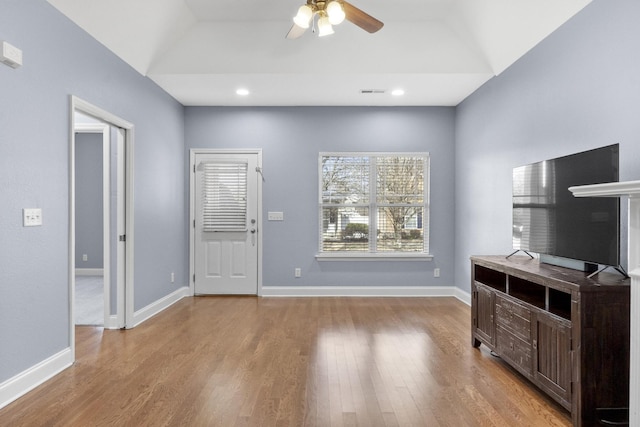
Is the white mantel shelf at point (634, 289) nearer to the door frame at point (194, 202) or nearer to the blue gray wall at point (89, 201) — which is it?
the door frame at point (194, 202)

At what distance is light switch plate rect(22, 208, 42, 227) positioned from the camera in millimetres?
2516

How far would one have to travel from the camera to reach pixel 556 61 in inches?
122

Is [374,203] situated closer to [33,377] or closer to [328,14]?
[328,14]

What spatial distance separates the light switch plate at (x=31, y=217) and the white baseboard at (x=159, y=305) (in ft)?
5.45

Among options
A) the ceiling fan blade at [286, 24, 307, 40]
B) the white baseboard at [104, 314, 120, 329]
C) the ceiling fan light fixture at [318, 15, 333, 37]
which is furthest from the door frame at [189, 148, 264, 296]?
the ceiling fan light fixture at [318, 15, 333, 37]

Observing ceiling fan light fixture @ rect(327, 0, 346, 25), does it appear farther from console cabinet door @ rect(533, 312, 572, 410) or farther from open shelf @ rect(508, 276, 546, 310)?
console cabinet door @ rect(533, 312, 572, 410)

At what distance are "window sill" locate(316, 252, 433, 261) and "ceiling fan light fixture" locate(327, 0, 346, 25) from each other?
3.27 m

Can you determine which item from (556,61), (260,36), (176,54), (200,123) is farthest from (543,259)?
(200,123)

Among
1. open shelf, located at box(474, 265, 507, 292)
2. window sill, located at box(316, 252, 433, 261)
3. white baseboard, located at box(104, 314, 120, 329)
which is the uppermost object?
open shelf, located at box(474, 265, 507, 292)

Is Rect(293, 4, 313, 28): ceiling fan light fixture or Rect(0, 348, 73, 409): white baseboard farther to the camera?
Rect(293, 4, 313, 28): ceiling fan light fixture

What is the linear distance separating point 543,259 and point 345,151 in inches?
120

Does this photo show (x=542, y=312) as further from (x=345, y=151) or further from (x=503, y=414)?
(x=345, y=151)

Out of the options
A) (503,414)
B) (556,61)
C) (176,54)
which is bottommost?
(503,414)

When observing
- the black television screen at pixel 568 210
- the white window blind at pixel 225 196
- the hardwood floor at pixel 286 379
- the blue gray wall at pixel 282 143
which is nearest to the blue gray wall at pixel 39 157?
Answer: the blue gray wall at pixel 282 143
